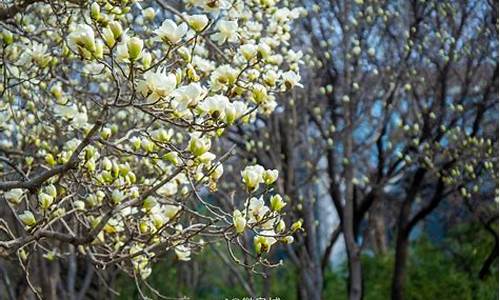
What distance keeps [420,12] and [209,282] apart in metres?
7.89

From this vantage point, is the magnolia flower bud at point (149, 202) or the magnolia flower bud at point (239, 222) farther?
the magnolia flower bud at point (149, 202)

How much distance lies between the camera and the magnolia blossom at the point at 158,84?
227 cm

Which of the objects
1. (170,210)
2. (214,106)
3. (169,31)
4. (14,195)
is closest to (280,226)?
(214,106)

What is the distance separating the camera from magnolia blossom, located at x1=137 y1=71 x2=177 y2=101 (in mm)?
2271

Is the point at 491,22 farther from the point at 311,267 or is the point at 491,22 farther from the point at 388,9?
the point at 311,267

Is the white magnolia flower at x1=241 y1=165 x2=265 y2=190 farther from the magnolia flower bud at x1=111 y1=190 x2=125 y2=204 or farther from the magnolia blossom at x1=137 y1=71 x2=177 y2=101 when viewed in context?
the magnolia flower bud at x1=111 y1=190 x2=125 y2=204

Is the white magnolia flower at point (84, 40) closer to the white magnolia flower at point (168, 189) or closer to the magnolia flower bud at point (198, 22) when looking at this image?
the magnolia flower bud at point (198, 22)

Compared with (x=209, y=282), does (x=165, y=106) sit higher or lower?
lower

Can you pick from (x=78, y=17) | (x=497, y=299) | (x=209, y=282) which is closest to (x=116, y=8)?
(x=78, y=17)

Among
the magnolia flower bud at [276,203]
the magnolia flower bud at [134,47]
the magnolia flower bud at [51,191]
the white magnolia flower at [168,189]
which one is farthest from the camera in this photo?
the white magnolia flower at [168,189]

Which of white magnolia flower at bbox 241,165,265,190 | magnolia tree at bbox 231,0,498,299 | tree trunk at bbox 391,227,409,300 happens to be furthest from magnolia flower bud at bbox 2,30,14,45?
tree trunk at bbox 391,227,409,300

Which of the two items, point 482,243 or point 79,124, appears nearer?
point 79,124

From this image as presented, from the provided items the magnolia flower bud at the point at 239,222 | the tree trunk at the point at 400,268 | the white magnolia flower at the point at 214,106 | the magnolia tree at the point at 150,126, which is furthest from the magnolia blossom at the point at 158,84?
the tree trunk at the point at 400,268

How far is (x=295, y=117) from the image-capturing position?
777cm
